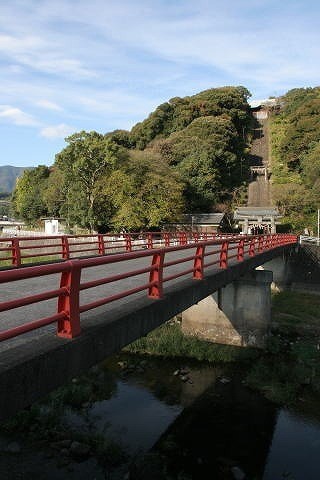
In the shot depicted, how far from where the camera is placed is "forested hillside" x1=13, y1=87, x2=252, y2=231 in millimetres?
43938

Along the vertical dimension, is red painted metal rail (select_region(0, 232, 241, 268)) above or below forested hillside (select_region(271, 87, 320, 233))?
below

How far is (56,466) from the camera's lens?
9812 mm

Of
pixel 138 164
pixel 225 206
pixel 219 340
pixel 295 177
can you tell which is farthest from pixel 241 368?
pixel 295 177

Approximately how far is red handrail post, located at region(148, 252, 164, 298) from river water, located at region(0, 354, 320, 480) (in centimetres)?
487

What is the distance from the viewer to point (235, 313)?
69.4ft

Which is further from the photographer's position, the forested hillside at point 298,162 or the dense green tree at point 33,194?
the dense green tree at point 33,194

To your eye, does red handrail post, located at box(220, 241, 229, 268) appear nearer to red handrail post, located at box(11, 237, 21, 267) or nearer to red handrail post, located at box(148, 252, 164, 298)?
red handrail post, located at box(148, 252, 164, 298)

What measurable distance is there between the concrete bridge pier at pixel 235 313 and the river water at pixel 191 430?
14.2 feet

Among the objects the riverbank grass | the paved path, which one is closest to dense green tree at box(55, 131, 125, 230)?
the riverbank grass

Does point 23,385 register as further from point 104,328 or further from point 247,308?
point 247,308

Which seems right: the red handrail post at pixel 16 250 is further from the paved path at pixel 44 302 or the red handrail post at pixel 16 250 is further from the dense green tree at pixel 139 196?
the dense green tree at pixel 139 196

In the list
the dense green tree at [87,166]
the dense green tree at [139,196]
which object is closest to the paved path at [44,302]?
the dense green tree at [139,196]

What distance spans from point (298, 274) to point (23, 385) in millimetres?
34077

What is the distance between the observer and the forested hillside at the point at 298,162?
54875 mm
